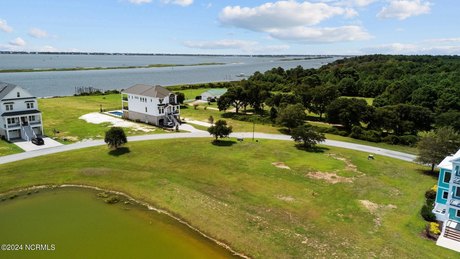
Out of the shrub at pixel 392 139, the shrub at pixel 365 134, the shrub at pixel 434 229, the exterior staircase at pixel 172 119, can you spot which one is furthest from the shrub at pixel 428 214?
the exterior staircase at pixel 172 119

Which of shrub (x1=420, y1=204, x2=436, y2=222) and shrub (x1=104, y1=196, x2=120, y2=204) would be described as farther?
shrub (x1=104, y1=196, x2=120, y2=204)

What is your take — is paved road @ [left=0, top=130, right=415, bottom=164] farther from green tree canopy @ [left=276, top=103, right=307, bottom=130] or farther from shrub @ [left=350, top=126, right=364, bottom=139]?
shrub @ [left=350, top=126, right=364, bottom=139]

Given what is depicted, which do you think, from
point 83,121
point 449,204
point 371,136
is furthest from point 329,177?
point 83,121

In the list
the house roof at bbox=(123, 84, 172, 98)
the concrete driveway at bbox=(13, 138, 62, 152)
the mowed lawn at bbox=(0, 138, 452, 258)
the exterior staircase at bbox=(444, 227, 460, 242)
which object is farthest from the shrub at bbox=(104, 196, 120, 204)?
the house roof at bbox=(123, 84, 172, 98)

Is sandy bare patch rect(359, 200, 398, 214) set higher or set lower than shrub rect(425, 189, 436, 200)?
lower

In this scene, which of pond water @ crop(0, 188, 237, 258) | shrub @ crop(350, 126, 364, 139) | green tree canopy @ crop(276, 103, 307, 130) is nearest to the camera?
pond water @ crop(0, 188, 237, 258)

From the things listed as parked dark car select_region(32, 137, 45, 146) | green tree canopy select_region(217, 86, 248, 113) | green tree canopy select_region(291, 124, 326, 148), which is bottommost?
parked dark car select_region(32, 137, 45, 146)

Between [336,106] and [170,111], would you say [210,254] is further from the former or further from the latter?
[336,106]

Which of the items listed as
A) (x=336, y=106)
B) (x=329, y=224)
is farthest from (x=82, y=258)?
(x=336, y=106)
